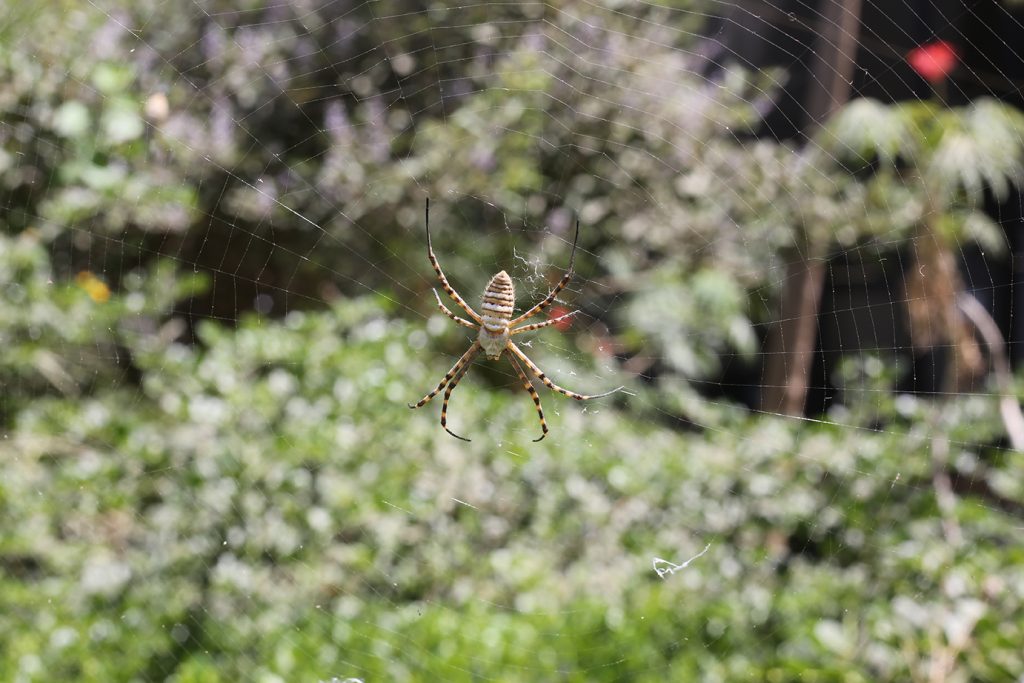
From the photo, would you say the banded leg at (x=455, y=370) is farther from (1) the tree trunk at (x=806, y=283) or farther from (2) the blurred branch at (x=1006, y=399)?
(1) the tree trunk at (x=806, y=283)

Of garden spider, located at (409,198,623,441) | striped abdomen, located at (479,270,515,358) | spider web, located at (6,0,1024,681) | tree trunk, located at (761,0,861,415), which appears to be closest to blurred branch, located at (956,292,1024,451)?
spider web, located at (6,0,1024,681)

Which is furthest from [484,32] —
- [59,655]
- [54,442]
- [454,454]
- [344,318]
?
[59,655]

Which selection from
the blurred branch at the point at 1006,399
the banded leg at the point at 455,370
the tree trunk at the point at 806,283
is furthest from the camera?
the tree trunk at the point at 806,283

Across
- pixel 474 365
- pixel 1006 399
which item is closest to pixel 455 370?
pixel 474 365

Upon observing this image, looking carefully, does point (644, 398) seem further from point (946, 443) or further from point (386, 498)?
point (386, 498)

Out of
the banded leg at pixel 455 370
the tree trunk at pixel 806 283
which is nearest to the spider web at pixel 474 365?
the tree trunk at pixel 806 283

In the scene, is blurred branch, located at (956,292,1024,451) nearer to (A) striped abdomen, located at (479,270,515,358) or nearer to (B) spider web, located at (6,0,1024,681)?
(B) spider web, located at (6,0,1024,681)

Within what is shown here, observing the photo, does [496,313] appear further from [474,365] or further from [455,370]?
[474,365]
